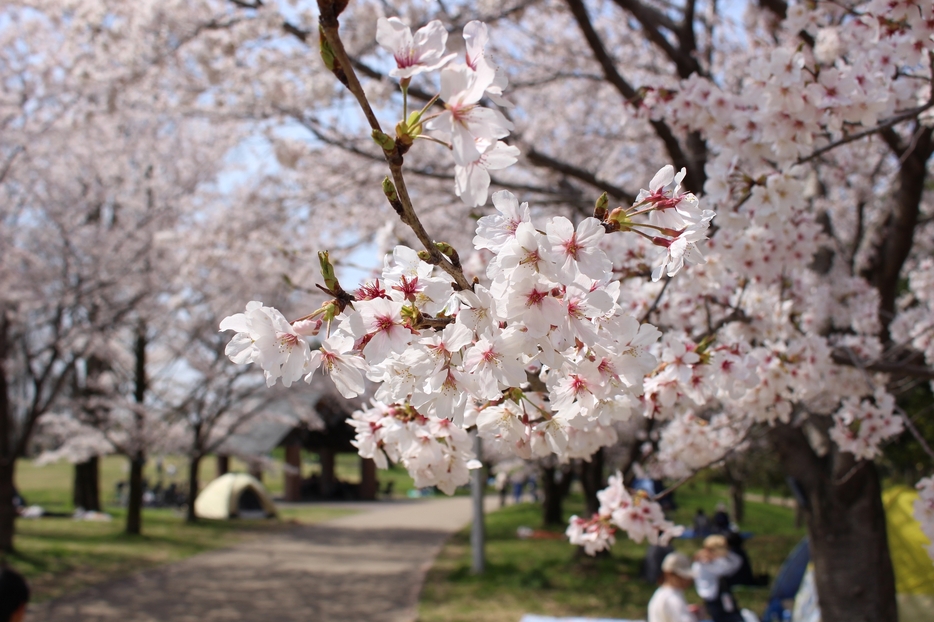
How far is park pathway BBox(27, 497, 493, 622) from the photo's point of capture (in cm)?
756

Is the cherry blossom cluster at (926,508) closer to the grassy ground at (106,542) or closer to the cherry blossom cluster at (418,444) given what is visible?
the cherry blossom cluster at (418,444)

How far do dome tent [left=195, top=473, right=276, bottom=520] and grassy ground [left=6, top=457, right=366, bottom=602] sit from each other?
0.69 m

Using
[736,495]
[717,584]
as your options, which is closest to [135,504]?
[717,584]

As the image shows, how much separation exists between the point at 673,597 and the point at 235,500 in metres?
16.0

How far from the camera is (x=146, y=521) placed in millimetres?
16078

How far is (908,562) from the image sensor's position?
19.4ft

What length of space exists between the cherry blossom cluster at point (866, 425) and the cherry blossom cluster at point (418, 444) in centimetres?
192

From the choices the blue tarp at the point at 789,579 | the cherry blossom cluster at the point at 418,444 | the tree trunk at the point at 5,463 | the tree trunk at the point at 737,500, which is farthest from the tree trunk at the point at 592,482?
the cherry blossom cluster at the point at 418,444

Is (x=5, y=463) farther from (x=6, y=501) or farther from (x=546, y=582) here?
(x=546, y=582)

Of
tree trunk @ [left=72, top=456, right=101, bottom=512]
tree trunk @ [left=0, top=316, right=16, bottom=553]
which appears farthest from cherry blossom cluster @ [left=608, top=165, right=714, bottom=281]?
tree trunk @ [left=72, top=456, right=101, bottom=512]

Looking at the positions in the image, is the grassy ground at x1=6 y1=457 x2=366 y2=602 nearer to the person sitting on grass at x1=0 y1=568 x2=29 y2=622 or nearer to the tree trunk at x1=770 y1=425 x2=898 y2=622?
the person sitting on grass at x1=0 y1=568 x2=29 y2=622

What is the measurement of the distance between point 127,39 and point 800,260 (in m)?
5.94

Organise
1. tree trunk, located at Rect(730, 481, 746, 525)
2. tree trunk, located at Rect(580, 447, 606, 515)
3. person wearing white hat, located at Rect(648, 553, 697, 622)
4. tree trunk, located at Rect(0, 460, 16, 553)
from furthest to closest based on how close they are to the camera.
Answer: tree trunk, located at Rect(730, 481, 746, 525), tree trunk, located at Rect(580, 447, 606, 515), tree trunk, located at Rect(0, 460, 16, 553), person wearing white hat, located at Rect(648, 553, 697, 622)

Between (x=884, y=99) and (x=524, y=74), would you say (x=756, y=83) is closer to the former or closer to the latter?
(x=884, y=99)
